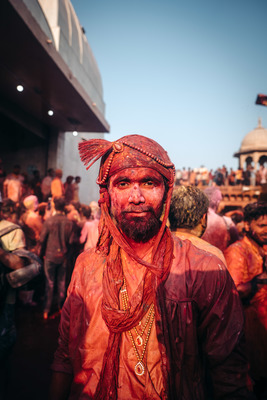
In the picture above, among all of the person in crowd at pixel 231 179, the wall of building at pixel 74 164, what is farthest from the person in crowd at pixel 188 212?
the person in crowd at pixel 231 179

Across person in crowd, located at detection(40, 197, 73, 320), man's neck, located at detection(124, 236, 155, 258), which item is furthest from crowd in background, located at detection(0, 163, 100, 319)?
man's neck, located at detection(124, 236, 155, 258)

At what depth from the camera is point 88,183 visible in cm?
1769

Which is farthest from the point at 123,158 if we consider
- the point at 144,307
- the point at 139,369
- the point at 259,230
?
the point at 259,230

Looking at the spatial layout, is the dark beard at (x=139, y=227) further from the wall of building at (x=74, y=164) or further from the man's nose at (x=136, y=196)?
the wall of building at (x=74, y=164)

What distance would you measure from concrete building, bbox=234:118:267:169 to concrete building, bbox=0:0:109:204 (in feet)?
68.0

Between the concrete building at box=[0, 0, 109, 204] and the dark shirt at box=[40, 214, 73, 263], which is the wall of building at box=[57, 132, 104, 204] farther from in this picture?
the dark shirt at box=[40, 214, 73, 263]

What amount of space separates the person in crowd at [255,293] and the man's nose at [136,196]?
1.81 m

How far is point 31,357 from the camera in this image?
3.84 metres

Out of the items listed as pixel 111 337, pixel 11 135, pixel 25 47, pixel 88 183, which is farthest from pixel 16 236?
pixel 88 183

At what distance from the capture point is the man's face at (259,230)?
276cm

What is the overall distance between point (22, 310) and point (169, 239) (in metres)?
5.29

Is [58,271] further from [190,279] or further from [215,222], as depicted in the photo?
[190,279]

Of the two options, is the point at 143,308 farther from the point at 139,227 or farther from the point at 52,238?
the point at 52,238

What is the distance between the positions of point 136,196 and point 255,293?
2.12 meters
